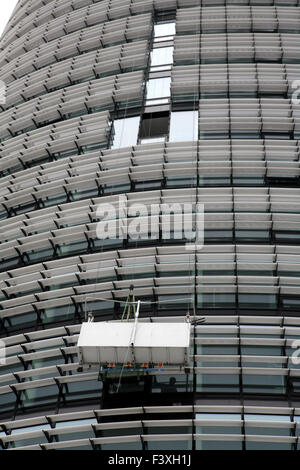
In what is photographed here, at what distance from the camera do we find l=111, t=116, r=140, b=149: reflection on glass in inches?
1323

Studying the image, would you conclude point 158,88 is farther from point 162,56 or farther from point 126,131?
point 126,131

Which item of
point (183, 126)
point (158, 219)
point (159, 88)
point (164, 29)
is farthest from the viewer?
point (164, 29)

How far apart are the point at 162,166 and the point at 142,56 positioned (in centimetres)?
1116

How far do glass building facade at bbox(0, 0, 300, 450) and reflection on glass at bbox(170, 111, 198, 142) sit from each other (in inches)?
4.0

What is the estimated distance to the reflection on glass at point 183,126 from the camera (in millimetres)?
32750

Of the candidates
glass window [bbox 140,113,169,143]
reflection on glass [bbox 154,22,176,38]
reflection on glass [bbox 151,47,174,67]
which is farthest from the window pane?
glass window [bbox 140,113,169,143]

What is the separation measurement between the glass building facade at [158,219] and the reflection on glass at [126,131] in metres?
0.10

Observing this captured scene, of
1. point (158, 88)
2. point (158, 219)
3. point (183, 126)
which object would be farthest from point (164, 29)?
point (158, 219)

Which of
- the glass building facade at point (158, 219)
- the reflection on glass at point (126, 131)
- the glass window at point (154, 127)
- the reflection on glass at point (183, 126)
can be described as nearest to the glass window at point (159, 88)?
the glass building facade at point (158, 219)

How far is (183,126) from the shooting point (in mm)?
33594

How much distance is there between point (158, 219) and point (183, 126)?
776 cm
